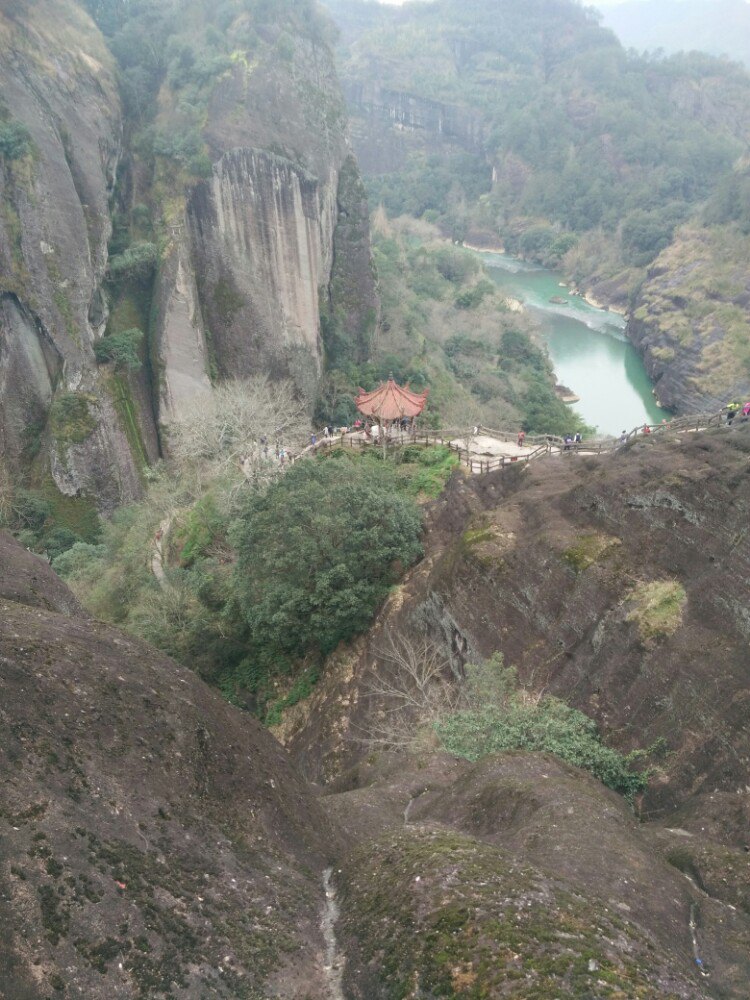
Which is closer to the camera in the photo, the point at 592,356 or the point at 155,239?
the point at 155,239

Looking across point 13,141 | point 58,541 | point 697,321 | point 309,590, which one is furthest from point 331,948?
point 697,321

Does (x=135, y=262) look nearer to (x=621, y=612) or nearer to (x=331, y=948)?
(x=621, y=612)

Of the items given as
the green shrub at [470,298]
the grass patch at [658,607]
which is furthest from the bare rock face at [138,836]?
the green shrub at [470,298]

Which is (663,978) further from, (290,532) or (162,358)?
(162,358)

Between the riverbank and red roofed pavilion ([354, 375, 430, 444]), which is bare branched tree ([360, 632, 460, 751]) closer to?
red roofed pavilion ([354, 375, 430, 444])

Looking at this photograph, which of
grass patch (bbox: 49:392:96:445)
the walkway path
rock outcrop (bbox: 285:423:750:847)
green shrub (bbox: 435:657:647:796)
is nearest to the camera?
rock outcrop (bbox: 285:423:750:847)

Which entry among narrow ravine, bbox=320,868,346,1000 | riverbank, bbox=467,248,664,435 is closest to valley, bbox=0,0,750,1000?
narrow ravine, bbox=320,868,346,1000
